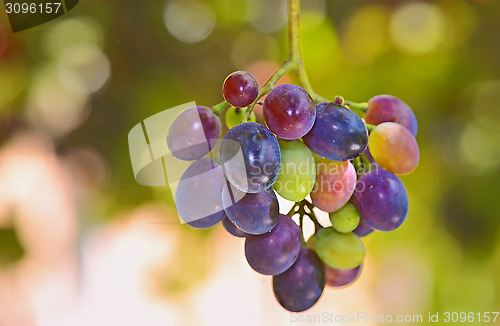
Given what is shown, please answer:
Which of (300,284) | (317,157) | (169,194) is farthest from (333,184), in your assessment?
(169,194)

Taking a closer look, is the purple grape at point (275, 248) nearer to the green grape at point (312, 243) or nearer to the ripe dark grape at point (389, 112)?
the green grape at point (312, 243)

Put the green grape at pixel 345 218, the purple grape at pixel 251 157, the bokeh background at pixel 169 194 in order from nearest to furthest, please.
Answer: the purple grape at pixel 251 157, the green grape at pixel 345 218, the bokeh background at pixel 169 194

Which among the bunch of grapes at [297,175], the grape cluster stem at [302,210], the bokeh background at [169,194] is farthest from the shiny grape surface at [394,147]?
the bokeh background at [169,194]

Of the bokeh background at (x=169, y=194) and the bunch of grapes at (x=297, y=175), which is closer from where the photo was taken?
the bunch of grapes at (x=297, y=175)

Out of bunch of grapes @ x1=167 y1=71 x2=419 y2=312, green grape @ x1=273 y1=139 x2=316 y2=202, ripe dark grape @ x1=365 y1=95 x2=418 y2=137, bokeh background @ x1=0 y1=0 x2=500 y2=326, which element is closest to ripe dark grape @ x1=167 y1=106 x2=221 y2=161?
bunch of grapes @ x1=167 y1=71 x2=419 y2=312

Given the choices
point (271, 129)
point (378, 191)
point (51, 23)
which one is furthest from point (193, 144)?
point (51, 23)

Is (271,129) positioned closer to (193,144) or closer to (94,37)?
(193,144)

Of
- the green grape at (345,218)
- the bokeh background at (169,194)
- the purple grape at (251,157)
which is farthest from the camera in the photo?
the bokeh background at (169,194)
